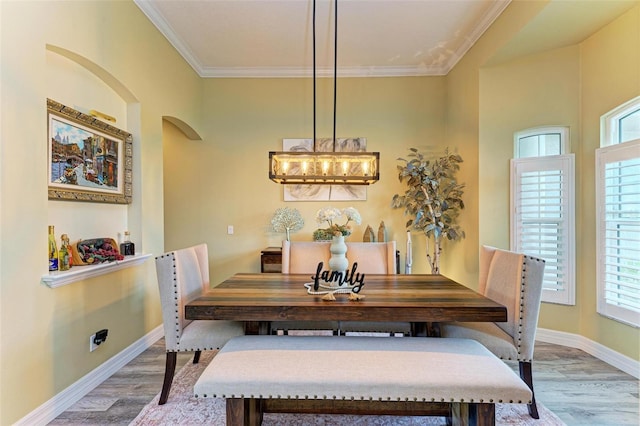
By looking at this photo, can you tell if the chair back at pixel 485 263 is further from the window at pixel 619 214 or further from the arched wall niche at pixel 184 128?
the arched wall niche at pixel 184 128

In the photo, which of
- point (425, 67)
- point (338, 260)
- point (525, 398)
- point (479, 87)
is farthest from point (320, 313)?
point (425, 67)

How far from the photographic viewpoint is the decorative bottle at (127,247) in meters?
2.75

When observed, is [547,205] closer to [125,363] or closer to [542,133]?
[542,133]

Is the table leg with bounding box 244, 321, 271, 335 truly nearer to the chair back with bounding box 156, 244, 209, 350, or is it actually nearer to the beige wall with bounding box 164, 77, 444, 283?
the chair back with bounding box 156, 244, 209, 350

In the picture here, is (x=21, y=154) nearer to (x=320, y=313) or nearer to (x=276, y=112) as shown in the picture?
(x=320, y=313)

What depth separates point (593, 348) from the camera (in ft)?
9.42

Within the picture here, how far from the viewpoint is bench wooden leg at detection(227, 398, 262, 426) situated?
61.4 inches

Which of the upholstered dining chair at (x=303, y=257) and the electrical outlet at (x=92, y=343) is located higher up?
the upholstered dining chair at (x=303, y=257)

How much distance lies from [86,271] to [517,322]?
2896 millimetres

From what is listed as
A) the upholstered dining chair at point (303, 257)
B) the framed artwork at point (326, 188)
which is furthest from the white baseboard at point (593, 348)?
the framed artwork at point (326, 188)

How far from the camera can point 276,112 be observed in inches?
171

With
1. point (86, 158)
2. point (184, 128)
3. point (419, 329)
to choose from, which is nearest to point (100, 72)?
point (86, 158)

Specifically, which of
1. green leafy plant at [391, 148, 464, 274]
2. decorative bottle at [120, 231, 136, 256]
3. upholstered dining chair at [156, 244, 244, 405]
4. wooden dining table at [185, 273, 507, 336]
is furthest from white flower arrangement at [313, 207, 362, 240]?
decorative bottle at [120, 231, 136, 256]

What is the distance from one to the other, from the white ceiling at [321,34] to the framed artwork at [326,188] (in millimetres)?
905
